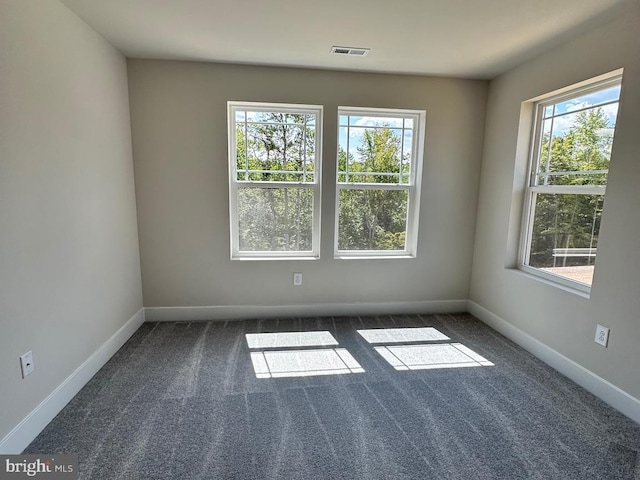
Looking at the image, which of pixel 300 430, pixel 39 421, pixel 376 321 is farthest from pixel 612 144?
pixel 39 421

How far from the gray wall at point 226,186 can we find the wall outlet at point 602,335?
1.43 metres

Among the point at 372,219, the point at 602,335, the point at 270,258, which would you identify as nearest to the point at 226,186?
the point at 270,258

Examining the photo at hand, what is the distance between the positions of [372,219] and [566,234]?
63.8 inches

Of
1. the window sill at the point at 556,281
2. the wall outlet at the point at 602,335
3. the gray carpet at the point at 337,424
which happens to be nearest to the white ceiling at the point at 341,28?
the window sill at the point at 556,281

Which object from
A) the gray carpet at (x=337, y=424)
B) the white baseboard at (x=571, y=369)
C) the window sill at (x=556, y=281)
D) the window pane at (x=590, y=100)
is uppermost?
the window pane at (x=590, y=100)

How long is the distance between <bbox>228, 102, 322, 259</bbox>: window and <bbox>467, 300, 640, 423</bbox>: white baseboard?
1.87m

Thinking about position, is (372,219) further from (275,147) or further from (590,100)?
(590,100)

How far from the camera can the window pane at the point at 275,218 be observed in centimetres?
322

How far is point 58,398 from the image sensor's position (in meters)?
1.90

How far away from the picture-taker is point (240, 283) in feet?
10.6

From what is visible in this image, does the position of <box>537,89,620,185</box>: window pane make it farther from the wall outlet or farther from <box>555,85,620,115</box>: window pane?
the wall outlet

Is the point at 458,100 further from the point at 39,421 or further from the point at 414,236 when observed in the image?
the point at 39,421

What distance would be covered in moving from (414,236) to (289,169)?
1466 millimetres

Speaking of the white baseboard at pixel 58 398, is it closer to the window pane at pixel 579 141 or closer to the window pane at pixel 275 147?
the window pane at pixel 275 147
